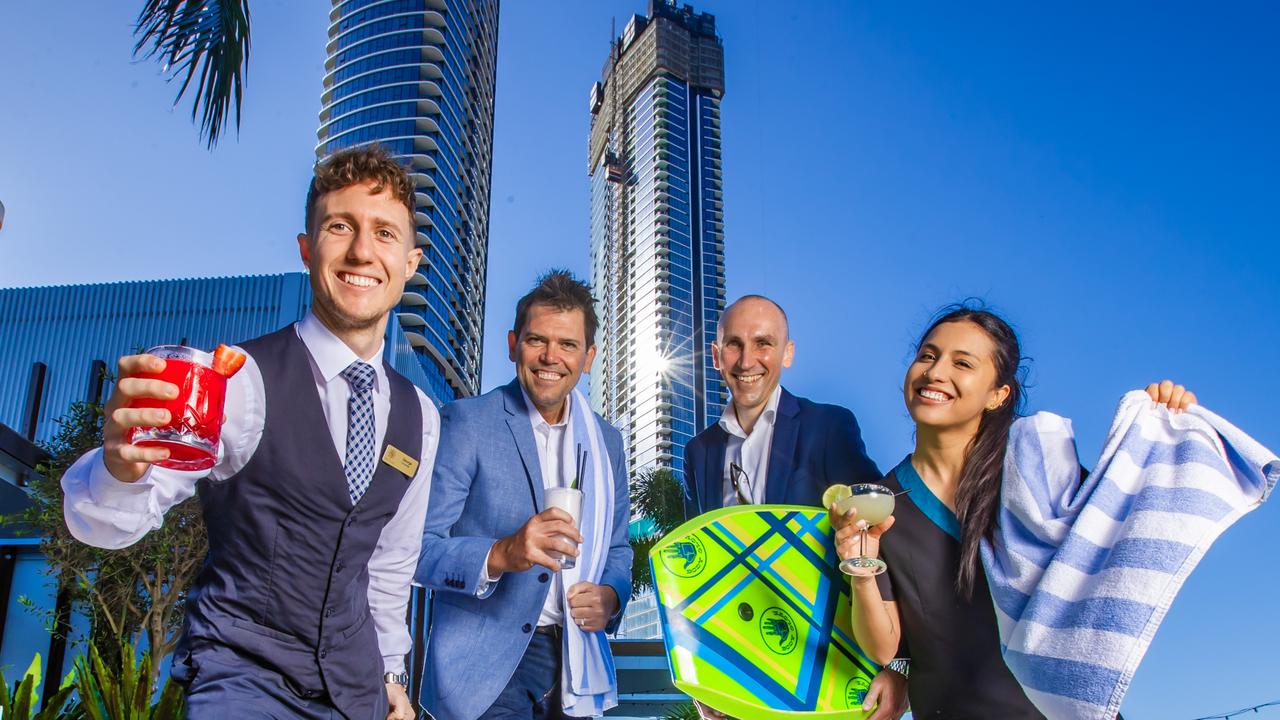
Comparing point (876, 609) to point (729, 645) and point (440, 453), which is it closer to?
point (729, 645)

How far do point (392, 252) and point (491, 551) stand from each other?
3.55 ft

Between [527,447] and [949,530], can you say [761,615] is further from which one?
[527,447]

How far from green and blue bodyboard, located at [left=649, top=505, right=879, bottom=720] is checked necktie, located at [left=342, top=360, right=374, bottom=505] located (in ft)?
3.73

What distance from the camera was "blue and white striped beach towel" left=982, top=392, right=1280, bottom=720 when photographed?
92.7 inches

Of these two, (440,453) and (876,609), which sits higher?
(440,453)

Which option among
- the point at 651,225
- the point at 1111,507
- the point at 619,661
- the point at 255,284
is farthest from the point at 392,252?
the point at 651,225

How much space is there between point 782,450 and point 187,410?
2.32 metres

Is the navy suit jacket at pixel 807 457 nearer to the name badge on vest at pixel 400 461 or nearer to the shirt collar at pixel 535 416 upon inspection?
the shirt collar at pixel 535 416

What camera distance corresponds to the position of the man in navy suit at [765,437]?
142 inches

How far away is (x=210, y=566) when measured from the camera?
234cm

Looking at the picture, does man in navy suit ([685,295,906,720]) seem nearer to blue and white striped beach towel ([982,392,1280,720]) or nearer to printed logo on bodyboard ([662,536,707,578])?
printed logo on bodyboard ([662,536,707,578])

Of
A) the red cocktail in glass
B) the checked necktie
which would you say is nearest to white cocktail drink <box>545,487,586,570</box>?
the checked necktie

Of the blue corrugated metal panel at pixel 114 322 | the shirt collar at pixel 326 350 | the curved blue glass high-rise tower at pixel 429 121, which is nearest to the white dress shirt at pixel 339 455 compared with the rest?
the shirt collar at pixel 326 350

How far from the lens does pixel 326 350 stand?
2594 millimetres
